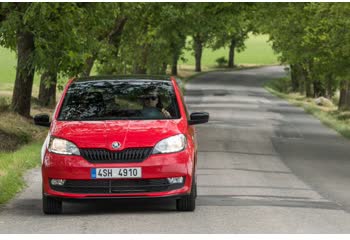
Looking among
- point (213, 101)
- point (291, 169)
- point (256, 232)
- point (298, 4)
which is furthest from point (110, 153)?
point (213, 101)

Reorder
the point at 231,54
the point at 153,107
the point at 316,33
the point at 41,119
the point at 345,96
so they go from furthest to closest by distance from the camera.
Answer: the point at 231,54 → the point at 345,96 → the point at 316,33 → the point at 41,119 → the point at 153,107

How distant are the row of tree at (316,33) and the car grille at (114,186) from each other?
63.9 ft

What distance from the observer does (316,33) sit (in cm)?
3891

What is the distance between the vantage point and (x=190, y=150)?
36.7ft

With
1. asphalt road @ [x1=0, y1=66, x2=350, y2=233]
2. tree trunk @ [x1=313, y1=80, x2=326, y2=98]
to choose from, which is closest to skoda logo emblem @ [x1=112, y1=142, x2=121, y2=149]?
asphalt road @ [x1=0, y1=66, x2=350, y2=233]

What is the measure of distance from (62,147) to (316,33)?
29.1 meters

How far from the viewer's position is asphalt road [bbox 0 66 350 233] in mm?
10023

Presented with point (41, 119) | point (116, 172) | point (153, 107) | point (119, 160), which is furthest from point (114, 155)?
point (41, 119)

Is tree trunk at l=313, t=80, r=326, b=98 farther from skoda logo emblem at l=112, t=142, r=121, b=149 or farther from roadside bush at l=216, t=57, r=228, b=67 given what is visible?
skoda logo emblem at l=112, t=142, r=121, b=149

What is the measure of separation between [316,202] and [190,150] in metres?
2.62

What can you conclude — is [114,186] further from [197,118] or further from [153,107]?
[197,118]

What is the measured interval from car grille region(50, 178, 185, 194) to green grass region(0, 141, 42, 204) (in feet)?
5.98

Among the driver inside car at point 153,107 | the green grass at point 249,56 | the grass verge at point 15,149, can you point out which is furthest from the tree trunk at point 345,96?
the green grass at point 249,56

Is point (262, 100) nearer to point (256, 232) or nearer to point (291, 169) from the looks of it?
point (291, 169)
